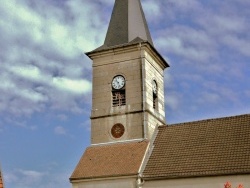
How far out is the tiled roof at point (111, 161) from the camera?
79.2 feet

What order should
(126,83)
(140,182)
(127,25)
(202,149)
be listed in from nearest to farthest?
(140,182) → (202,149) → (126,83) → (127,25)

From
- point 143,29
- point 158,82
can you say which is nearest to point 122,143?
point 158,82

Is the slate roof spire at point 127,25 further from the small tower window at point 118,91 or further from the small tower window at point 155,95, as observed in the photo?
the small tower window at point 155,95

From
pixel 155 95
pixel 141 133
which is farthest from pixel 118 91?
pixel 141 133

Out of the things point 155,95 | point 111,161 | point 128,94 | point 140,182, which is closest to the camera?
point 140,182

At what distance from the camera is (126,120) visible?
88.9 ft

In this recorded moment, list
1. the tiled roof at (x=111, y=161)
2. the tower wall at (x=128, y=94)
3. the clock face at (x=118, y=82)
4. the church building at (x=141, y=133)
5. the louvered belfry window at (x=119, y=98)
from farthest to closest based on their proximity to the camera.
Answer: the clock face at (x=118, y=82) < the louvered belfry window at (x=119, y=98) < the tower wall at (x=128, y=94) < the tiled roof at (x=111, y=161) < the church building at (x=141, y=133)

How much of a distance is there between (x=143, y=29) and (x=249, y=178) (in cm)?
1304

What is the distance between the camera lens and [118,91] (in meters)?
28.2

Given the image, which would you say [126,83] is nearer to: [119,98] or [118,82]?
[118,82]

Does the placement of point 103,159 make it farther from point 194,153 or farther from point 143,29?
point 143,29

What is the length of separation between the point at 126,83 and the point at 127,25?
4080 millimetres

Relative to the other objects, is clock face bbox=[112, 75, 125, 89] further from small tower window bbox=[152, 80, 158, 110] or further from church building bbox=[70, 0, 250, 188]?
small tower window bbox=[152, 80, 158, 110]

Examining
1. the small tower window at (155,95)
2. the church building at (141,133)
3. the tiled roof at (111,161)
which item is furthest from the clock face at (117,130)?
the small tower window at (155,95)
